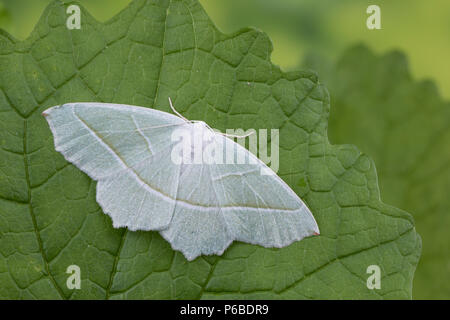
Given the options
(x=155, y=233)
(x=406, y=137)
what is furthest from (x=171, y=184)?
(x=406, y=137)

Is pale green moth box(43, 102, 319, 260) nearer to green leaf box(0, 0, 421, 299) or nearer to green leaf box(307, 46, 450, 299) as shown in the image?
green leaf box(0, 0, 421, 299)

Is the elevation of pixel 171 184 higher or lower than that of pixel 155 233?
higher

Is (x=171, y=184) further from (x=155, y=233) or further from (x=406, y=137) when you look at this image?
(x=406, y=137)

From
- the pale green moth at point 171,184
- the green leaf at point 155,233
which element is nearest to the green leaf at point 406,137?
the green leaf at point 155,233

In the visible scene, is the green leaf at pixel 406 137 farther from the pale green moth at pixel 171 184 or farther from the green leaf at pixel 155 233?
the pale green moth at pixel 171 184

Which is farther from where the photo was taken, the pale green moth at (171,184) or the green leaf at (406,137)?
the green leaf at (406,137)

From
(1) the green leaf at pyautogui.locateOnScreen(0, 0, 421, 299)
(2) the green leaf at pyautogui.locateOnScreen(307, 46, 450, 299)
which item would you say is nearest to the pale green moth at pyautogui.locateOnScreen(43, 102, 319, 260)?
(1) the green leaf at pyautogui.locateOnScreen(0, 0, 421, 299)
